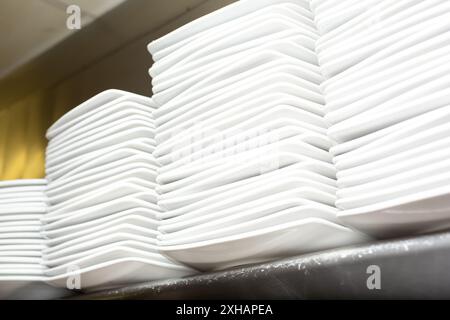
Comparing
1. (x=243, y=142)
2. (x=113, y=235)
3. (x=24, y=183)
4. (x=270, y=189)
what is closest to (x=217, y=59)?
(x=243, y=142)

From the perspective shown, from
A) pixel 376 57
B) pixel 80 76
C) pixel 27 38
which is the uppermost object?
pixel 27 38

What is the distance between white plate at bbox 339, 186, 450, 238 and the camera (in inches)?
26.0

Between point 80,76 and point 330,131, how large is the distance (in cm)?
141

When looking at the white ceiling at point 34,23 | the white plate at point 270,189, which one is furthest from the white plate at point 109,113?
the white ceiling at point 34,23

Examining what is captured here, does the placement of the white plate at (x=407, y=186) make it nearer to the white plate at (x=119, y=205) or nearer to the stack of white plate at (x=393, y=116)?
the stack of white plate at (x=393, y=116)

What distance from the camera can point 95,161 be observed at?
3.85ft

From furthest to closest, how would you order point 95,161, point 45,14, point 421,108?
point 45,14 → point 95,161 → point 421,108

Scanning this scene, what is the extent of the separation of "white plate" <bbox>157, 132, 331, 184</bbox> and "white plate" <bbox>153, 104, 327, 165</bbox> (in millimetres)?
17

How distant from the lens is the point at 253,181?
86 cm

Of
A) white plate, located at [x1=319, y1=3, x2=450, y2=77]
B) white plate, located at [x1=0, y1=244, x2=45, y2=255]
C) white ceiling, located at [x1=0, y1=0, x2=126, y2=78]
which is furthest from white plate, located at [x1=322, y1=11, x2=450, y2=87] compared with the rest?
white ceiling, located at [x1=0, y1=0, x2=126, y2=78]

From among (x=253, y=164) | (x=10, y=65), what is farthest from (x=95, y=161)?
(x=10, y=65)

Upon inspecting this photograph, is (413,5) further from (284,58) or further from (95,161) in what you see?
(95,161)

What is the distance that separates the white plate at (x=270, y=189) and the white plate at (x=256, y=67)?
168mm

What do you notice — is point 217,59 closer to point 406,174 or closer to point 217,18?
point 217,18
